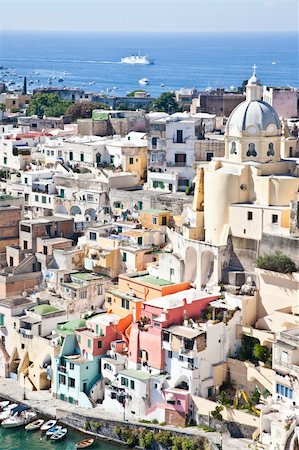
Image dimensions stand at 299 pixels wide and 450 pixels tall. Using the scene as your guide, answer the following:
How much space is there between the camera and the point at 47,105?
1988 inches

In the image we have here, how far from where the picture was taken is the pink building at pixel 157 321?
2189 centimetres

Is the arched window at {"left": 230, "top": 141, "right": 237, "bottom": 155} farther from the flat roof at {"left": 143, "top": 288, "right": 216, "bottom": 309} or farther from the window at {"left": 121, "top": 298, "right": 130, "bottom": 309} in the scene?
the window at {"left": 121, "top": 298, "right": 130, "bottom": 309}

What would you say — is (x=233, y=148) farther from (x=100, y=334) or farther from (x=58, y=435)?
(x=58, y=435)

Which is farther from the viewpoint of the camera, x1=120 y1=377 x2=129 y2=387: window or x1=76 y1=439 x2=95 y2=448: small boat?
x1=120 y1=377 x2=129 y2=387: window

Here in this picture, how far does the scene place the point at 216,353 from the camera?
21766mm

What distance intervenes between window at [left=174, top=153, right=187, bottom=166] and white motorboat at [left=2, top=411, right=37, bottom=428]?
1093cm

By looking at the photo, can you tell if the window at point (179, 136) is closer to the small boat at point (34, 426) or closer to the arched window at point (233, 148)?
the arched window at point (233, 148)

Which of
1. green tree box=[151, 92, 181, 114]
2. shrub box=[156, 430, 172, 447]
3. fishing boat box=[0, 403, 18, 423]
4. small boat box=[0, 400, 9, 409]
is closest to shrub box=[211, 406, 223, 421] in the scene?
shrub box=[156, 430, 172, 447]

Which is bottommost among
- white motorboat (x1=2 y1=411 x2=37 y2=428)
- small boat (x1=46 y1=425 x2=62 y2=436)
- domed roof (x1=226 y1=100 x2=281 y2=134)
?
small boat (x1=46 y1=425 x2=62 y2=436)

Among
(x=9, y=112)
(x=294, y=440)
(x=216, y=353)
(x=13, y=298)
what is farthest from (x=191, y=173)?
(x=9, y=112)

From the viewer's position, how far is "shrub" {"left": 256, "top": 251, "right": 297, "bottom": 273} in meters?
22.5

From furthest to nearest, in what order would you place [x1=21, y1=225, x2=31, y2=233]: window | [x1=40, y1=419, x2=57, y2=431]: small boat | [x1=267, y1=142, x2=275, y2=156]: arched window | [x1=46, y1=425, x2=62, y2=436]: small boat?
[x1=21, y1=225, x2=31, y2=233]: window < [x1=267, y1=142, x2=275, y2=156]: arched window < [x1=40, y1=419, x2=57, y2=431]: small boat < [x1=46, y1=425, x2=62, y2=436]: small boat

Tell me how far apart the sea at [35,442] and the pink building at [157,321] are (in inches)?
77.0

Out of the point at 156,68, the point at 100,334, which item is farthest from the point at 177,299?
the point at 156,68
